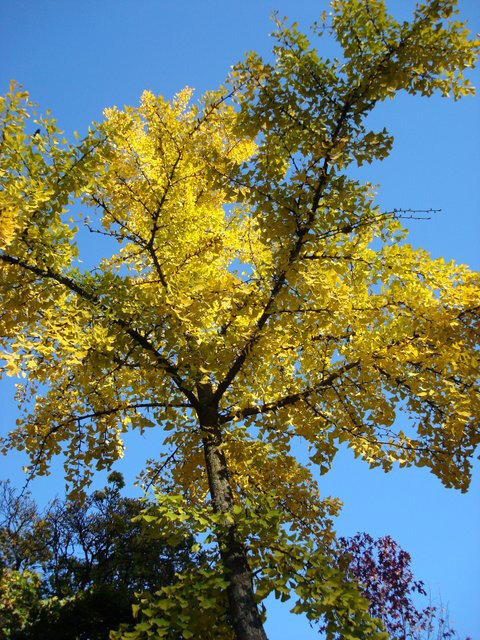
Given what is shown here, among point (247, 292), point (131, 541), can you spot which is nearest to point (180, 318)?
point (247, 292)

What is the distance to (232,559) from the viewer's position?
3.56 m

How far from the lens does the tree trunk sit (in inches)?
130

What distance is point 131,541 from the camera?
10.1 meters

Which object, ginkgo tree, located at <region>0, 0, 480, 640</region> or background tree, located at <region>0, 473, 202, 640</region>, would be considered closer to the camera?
ginkgo tree, located at <region>0, 0, 480, 640</region>

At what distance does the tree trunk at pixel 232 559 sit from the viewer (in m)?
3.31

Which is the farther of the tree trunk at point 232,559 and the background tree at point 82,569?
the background tree at point 82,569

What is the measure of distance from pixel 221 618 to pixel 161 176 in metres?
4.25

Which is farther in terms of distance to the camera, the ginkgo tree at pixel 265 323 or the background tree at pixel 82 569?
the background tree at pixel 82 569

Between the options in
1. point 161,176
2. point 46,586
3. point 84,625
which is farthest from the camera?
point 46,586

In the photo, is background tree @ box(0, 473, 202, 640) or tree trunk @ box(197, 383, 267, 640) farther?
background tree @ box(0, 473, 202, 640)

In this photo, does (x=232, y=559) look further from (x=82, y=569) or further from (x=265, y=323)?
(x=82, y=569)

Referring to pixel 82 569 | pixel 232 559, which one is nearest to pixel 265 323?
pixel 232 559

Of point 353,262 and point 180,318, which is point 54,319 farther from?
point 353,262

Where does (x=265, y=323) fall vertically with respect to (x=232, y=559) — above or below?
above
